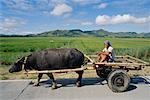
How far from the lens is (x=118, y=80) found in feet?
26.8

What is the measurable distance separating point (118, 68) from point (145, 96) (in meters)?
1.43

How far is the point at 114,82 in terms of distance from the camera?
Result: 820 centimetres

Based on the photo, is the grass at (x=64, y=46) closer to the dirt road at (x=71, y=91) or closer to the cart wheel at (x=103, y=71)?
the dirt road at (x=71, y=91)

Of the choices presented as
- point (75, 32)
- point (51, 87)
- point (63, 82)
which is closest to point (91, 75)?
point (63, 82)

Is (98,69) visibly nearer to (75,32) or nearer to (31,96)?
(31,96)

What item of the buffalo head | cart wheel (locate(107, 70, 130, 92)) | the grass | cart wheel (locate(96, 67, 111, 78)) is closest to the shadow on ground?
cart wheel (locate(96, 67, 111, 78))

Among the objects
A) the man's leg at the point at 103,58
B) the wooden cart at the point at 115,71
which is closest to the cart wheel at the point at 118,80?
the wooden cart at the point at 115,71

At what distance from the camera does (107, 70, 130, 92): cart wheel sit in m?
8.12

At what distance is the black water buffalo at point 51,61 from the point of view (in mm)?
8594

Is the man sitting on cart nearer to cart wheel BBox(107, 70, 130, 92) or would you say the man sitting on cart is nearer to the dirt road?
cart wheel BBox(107, 70, 130, 92)

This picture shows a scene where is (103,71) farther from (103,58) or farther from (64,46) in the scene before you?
(64,46)

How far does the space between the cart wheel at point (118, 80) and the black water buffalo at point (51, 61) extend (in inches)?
42.8

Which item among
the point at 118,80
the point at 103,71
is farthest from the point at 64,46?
the point at 118,80

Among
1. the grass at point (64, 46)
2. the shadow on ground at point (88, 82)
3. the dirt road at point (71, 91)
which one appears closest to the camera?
the dirt road at point (71, 91)
